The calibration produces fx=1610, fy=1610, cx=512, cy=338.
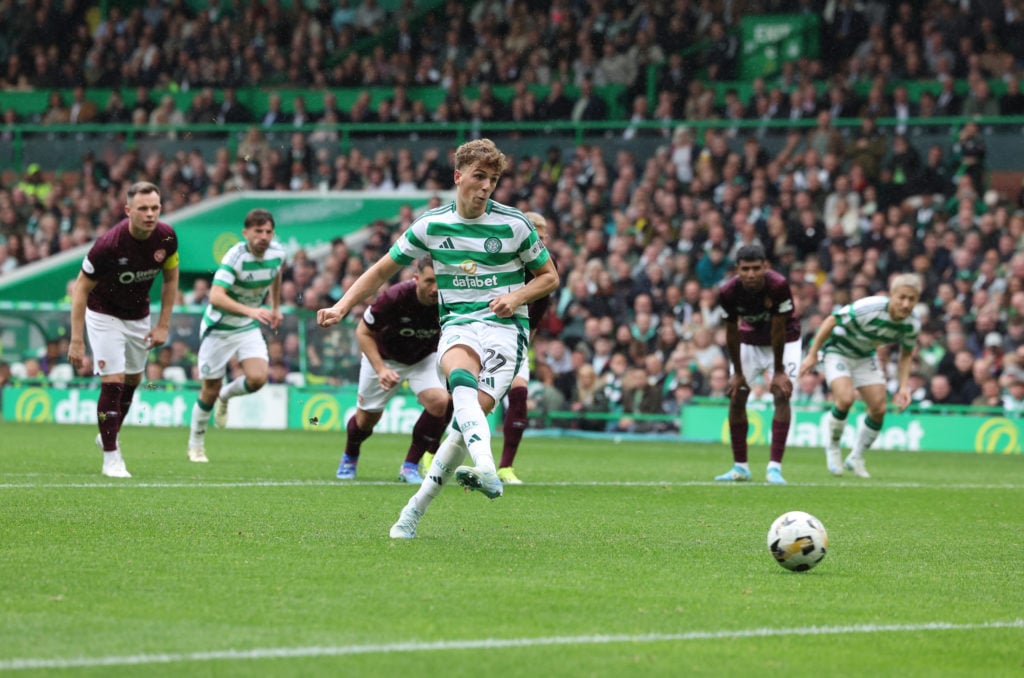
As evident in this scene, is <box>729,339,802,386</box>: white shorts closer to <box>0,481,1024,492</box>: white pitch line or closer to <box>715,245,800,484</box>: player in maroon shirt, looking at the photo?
<box>715,245,800,484</box>: player in maroon shirt

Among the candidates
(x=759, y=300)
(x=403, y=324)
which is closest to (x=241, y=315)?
(x=403, y=324)

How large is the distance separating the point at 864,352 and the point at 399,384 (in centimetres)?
554

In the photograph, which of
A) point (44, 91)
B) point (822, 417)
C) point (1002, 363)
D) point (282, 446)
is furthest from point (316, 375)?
point (44, 91)

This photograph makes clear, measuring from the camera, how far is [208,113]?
30.9 meters

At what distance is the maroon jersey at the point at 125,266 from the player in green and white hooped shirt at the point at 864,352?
19.5ft

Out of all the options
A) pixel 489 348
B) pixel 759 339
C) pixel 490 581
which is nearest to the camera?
pixel 490 581

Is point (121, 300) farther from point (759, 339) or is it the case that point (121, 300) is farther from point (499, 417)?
point (499, 417)

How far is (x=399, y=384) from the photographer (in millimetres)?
12328

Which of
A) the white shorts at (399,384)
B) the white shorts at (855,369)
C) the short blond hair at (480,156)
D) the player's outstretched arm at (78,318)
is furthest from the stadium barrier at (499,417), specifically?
the short blond hair at (480,156)

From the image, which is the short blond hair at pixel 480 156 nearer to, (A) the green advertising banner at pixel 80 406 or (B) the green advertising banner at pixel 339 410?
(B) the green advertising banner at pixel 339 410

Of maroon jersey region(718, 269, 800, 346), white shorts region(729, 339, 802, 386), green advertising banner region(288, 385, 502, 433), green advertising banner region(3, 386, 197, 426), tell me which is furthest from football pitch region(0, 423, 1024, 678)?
green advertising banner region(3, 386, 197, 426)

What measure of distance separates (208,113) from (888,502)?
21159 millimetres

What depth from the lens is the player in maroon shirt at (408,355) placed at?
1208 cm

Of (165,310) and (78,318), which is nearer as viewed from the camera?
(78,318)
